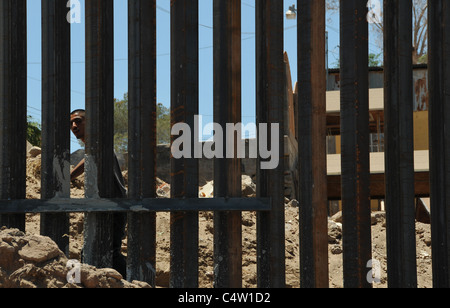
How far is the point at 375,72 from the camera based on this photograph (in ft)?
58.7

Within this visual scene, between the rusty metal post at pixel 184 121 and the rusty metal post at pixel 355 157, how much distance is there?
93cm

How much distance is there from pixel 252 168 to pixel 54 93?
8.91 metres

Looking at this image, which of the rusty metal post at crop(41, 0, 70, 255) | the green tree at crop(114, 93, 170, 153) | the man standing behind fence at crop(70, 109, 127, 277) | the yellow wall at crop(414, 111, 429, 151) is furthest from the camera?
the green tree at crop(114, 93, 170, 153)

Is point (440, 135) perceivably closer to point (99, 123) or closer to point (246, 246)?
point (99, 123)

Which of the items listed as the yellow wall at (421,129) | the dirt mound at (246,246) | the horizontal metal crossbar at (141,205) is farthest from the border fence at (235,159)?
the yellow wall at (421,129)

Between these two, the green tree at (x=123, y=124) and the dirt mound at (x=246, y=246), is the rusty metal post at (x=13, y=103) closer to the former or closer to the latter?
the dirt mound at (x=246, y=246)

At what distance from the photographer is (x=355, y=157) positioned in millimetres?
3465

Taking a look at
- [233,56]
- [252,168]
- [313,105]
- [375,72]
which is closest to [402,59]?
[313,105]

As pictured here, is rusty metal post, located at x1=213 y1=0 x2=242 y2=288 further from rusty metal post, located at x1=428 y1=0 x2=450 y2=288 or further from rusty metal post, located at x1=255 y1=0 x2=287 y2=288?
rusty metal post, located at x1=428 y1=0 x2=450 y2=288

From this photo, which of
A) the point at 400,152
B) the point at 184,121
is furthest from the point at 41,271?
the point at 400,152

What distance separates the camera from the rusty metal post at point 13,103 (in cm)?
358

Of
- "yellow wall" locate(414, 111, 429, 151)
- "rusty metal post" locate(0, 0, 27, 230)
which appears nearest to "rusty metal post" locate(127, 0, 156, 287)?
"rusty metal post" locate(0, 0, 27, 230)

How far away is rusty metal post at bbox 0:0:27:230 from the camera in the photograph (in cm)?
358
